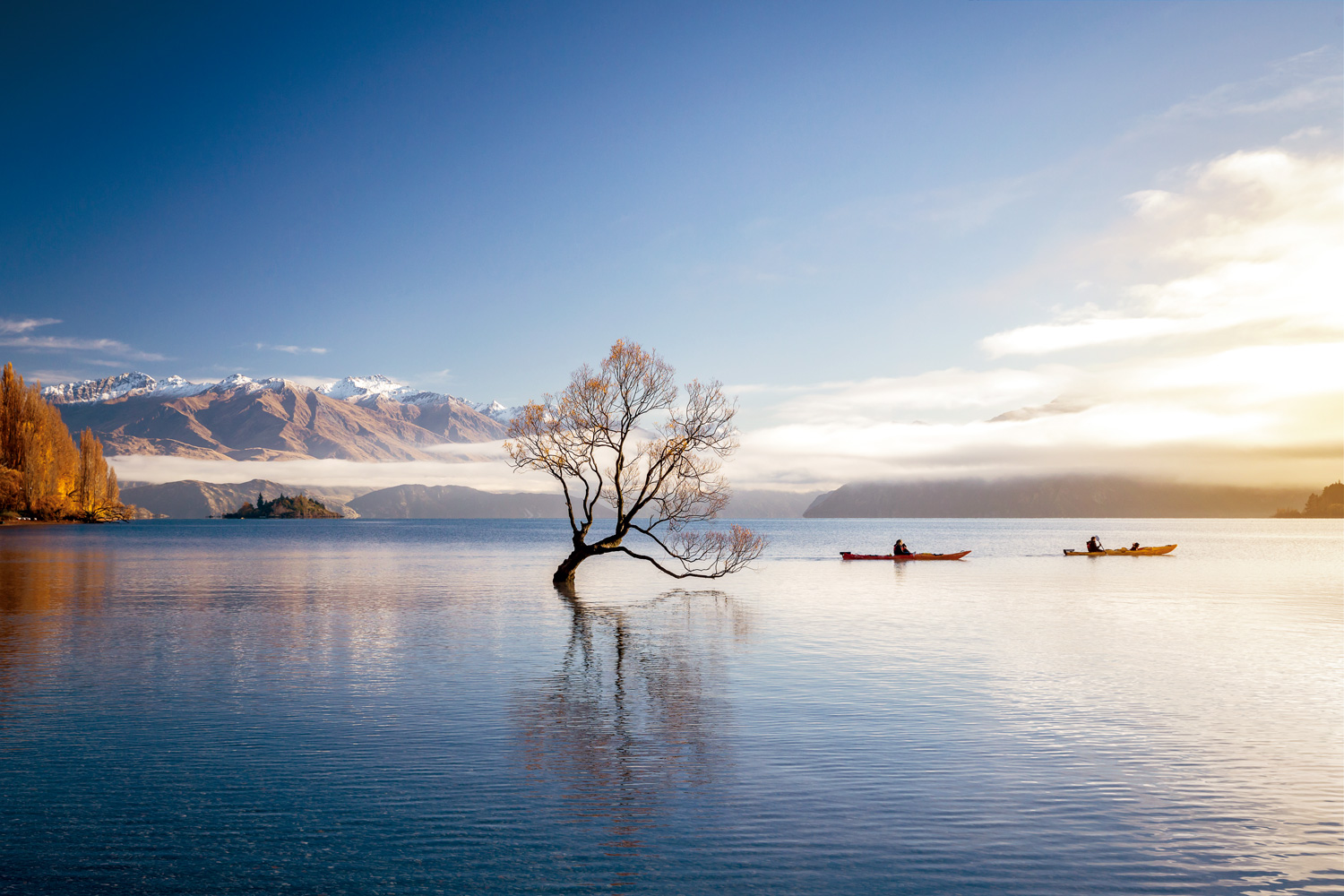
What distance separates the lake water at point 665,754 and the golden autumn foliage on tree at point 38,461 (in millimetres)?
155359

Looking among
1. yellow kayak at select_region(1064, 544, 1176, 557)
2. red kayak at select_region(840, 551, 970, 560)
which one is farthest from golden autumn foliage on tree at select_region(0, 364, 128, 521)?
yellow kayak at select_region(1064, 544, 1176, 557)

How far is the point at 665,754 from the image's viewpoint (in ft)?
51.9

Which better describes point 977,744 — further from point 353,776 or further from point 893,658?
point 353,776

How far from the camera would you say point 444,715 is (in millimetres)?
18797

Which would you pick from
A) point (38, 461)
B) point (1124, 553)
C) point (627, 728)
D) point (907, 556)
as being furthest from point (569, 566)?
point (38, 461)

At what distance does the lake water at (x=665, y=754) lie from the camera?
10.8 m

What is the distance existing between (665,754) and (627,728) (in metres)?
2.17

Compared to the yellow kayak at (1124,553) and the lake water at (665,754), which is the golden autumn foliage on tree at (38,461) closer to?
the lake water at (665,754)

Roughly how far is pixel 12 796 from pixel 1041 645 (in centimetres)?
3097

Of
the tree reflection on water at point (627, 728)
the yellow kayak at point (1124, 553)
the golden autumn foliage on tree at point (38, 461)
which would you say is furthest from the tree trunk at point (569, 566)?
the golden autumn foliage on tree at point (38, 461)

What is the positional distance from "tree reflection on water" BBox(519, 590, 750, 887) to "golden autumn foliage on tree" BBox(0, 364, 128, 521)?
577ft

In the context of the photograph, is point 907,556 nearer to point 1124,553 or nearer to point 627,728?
point 1124,553

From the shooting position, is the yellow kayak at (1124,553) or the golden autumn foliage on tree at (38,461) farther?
the golden autumn foliage on tree at (38,461)

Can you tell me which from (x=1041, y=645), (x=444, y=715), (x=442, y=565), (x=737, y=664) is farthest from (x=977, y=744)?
(x=442, y=565)
